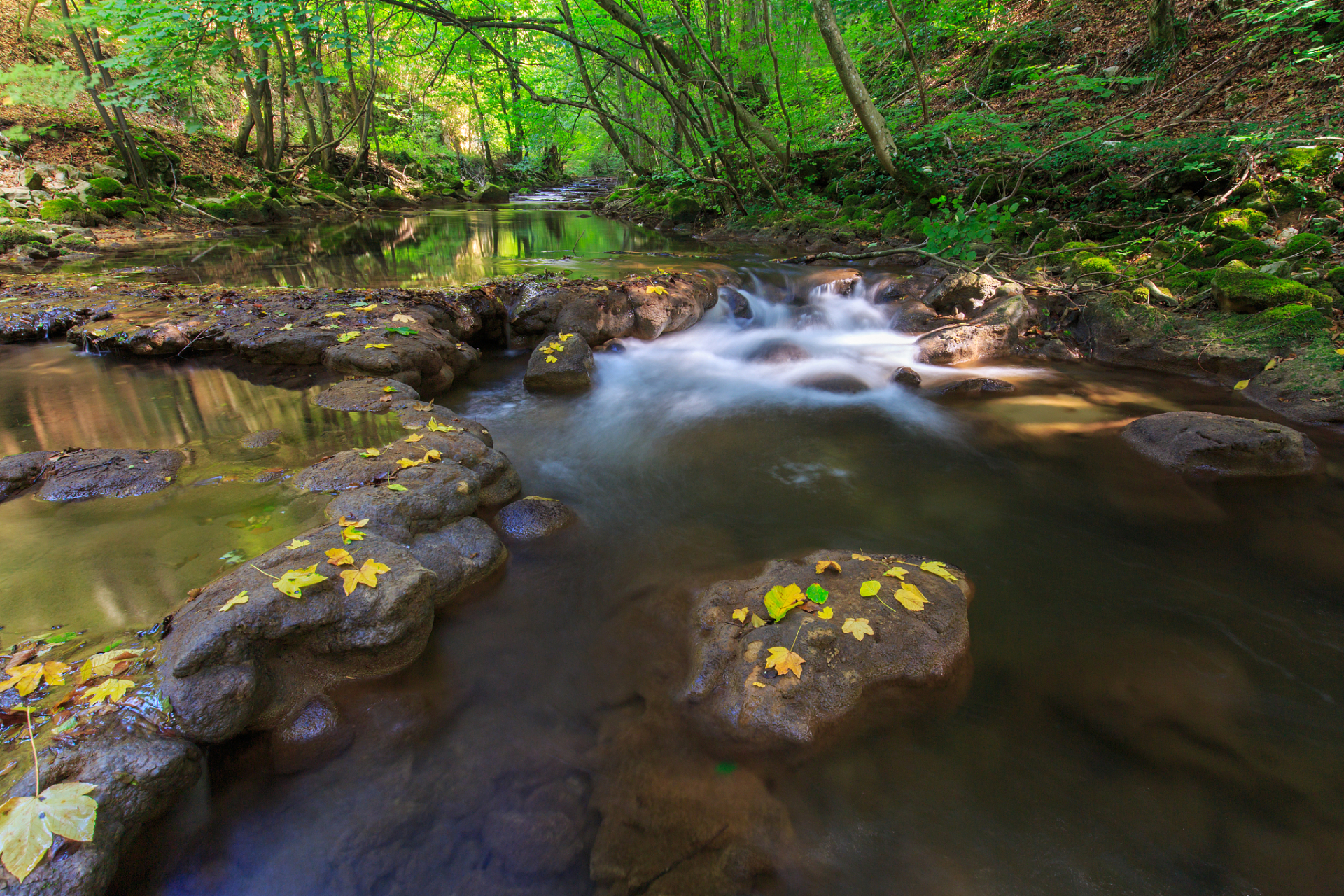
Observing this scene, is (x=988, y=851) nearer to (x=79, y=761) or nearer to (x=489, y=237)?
(x=79, y=761)

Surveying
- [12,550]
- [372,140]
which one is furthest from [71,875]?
[372,140]

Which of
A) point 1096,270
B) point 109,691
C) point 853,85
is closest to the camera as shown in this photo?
point 109,691

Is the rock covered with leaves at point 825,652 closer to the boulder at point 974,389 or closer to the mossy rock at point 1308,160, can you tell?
the boulder at point 974,389

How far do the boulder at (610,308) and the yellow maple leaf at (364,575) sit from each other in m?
5.11

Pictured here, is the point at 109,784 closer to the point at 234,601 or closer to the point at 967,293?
the point at 234,601

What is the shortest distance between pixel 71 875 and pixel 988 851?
3.19 m

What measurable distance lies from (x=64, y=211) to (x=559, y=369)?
15902mm

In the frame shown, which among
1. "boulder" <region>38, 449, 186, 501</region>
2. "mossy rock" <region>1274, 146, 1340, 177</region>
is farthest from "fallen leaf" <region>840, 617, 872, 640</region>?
"mossy rock" <region>1274, 146, 1340, 177</region>

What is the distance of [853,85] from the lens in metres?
10.5

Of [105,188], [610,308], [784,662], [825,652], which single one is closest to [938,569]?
[825,652]

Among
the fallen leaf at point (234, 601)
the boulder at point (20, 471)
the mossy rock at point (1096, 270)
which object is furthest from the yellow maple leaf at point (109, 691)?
the mossy rock at point (1096, 270)

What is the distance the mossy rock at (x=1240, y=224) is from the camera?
7664 millimetres

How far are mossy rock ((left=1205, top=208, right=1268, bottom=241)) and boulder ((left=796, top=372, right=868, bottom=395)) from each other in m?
5.61

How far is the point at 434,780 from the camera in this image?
2451 millimetres
